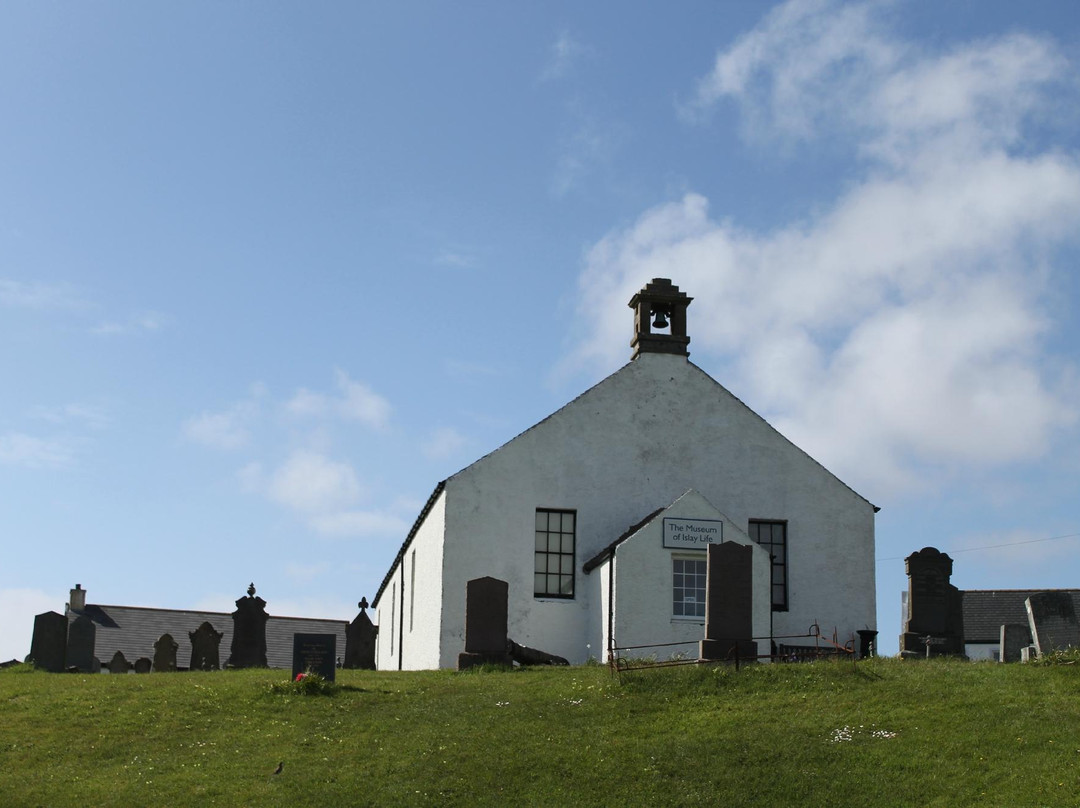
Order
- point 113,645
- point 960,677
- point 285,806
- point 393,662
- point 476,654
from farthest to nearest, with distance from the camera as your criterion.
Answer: point 113,645
point 393,662
point 476,654
point 960,677
point 285,806


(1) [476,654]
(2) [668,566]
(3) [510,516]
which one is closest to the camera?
(1) [476,654]

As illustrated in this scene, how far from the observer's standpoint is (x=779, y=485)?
108ft

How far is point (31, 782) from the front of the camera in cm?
1727

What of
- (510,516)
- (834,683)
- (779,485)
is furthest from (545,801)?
(779,485)

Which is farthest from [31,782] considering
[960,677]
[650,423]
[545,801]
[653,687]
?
[650,423]

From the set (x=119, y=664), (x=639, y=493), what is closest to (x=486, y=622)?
(x=639, y=493)

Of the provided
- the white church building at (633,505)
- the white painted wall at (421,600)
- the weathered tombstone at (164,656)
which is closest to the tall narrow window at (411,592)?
the white painted wall at (421,600)

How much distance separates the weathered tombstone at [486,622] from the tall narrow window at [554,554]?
5.33 metres

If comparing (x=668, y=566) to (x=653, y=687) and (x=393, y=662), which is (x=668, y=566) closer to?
(x=653, y=687)

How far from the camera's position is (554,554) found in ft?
103

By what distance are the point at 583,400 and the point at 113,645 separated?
3797 centimetres

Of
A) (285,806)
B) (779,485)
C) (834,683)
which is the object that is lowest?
(285,806)

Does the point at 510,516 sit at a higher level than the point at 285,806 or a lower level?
higher

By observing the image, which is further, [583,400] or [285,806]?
[583,400]
